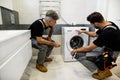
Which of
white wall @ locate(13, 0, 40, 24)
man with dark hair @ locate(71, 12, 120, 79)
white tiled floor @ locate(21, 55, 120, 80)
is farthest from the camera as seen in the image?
white wall @ locate(13, 0, 40, 24)

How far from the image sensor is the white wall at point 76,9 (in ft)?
10.1

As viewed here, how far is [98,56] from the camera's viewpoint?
6.04 ft

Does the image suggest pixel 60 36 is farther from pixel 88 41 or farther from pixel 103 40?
pixel 103 40

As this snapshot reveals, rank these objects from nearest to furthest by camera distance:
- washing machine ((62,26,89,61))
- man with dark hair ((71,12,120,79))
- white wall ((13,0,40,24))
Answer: man with dark hair ((71,12,120,79))
washing machine ((62,26,89,61))
white wall ((13,0,40,24))

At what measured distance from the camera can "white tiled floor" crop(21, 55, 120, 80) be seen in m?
1.98

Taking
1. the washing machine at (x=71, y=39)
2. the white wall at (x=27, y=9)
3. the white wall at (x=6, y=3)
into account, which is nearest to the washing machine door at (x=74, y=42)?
the washing machine at (x=71, y=39)

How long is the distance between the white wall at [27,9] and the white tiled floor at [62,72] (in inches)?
43.0

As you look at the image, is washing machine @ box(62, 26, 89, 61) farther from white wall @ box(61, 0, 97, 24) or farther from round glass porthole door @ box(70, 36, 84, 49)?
white wall @ box(61, 0, 97, 24)

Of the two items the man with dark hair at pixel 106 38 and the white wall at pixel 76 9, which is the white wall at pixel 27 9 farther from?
the man with dark hair at pixel 106 38

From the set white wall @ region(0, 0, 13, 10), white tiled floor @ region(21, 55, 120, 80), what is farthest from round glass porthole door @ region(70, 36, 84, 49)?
white wall @ region(0, 0, 13, 10)

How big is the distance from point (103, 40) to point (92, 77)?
680mm

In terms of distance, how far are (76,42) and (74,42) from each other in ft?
0.15

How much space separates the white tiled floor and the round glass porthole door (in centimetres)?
38

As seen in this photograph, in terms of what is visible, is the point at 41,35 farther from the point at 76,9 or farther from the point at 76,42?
the point at 76,9
